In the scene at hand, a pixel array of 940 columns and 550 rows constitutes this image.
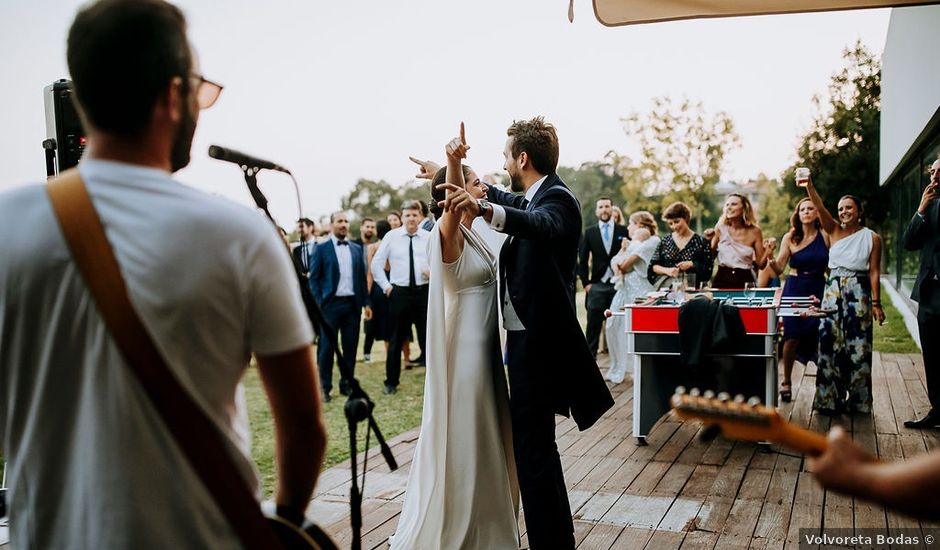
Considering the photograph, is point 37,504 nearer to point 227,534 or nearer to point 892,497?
point 227,534

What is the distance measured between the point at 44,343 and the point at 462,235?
2548mm

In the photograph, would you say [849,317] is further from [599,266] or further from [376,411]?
[376,411]

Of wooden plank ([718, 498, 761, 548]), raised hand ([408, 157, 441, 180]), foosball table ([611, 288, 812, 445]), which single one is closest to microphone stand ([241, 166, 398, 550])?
raised hand ([408, 157, 441, 180])

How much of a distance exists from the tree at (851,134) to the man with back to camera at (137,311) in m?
32.7

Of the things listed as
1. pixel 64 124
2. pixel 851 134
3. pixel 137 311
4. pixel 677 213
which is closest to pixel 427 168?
pixel 64 124

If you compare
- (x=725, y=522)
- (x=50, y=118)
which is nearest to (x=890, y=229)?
(x=725, y=522)

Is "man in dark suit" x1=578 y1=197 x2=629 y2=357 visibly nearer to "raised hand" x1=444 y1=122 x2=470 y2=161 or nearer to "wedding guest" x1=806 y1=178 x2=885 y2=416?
"wedding guest" x1=806 y1=178 x2=885 y2=416

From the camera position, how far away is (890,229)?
1008 inches

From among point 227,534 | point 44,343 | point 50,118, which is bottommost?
point 227,534

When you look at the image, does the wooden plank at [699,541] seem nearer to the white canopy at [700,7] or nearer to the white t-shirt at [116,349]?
the white canopy at [700,7]

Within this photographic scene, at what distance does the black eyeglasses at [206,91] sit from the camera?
139 cm

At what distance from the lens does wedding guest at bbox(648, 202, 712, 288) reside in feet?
26.1

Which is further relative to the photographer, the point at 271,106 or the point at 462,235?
the point at 271,106

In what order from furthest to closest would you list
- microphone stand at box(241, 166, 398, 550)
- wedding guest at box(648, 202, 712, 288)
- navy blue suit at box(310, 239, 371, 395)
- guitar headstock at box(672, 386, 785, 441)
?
navy blue suit at box(310, 239, 371, 395) → wedding guest at box(648, 202, 712, 288) → microphone stand at box(241, 166, 398, 550) → guitar headstock at box(672, 386, 785, 441)
